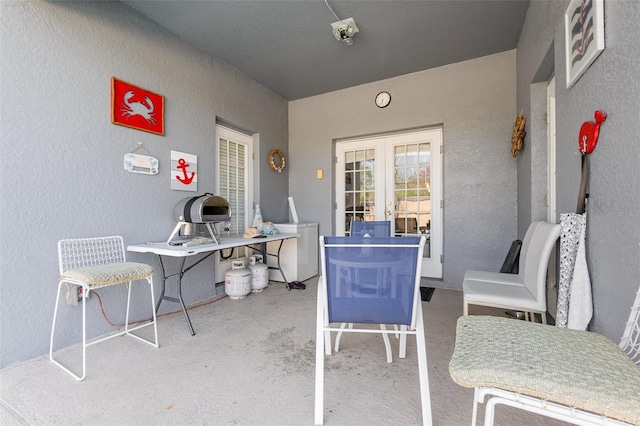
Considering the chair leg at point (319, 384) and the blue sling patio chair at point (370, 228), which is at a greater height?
the blue sling patio chair at point (370, 228)

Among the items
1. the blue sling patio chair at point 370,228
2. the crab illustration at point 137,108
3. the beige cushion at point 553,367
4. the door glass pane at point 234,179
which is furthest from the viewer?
the door glass pane at point 234,179

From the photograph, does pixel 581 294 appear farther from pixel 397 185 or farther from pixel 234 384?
pixel 397 185

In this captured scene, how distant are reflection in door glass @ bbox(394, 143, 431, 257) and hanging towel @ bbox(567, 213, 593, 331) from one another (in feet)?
8.26

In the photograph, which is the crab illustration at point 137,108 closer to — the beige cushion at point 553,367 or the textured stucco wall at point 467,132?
the textured stucco wall at point 467,132

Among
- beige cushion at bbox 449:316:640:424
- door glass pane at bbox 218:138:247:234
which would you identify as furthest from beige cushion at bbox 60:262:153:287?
beige cushion at bbox 449:316:640:424

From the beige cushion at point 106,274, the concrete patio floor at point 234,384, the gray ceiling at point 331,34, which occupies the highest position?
the gray ceiling at point 331,34

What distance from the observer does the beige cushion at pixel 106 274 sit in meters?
1.76

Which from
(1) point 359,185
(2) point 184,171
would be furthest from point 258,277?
(1) point 359,185

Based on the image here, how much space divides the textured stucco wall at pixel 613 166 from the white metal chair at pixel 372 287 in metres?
0.78

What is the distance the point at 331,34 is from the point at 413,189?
89.5 inches

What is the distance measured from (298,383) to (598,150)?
2.01m

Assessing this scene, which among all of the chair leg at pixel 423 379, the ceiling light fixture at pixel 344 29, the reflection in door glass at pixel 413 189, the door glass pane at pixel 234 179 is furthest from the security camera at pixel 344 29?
the chair leg at pixel 423 379

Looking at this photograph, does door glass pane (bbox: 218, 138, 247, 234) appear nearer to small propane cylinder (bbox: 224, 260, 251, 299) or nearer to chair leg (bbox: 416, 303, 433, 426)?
small propane cylinder (bbox: 224, 260, 251, 299)

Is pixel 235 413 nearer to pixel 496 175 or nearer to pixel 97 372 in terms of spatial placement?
pixel 97 372
